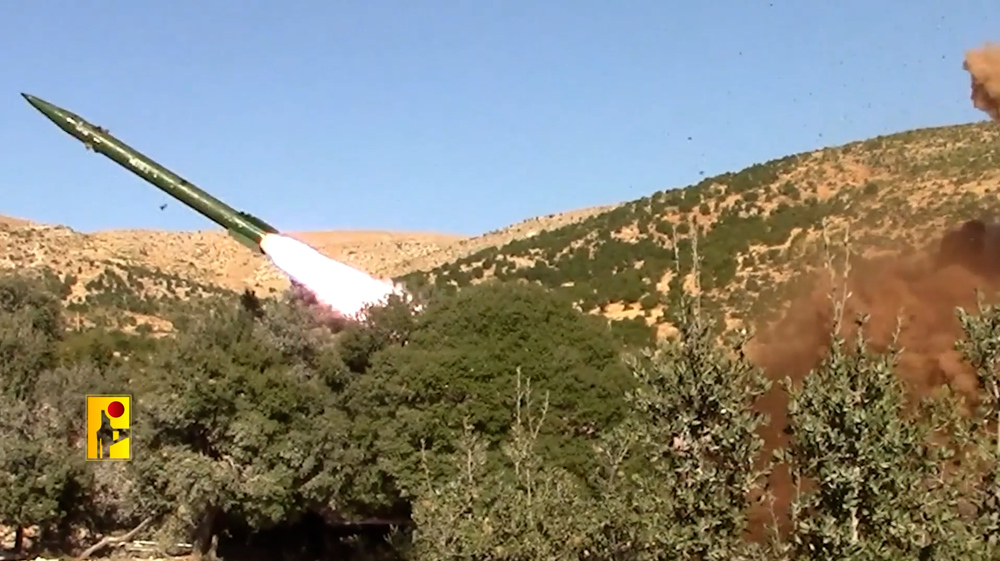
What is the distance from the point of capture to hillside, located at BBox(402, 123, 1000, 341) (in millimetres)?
53594

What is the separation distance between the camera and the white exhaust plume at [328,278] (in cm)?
3509

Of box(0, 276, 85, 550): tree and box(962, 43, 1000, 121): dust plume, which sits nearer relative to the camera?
box(962, 43, 1000, 121): dust plume

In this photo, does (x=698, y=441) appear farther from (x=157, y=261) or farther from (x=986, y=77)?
(x=157, y=261)

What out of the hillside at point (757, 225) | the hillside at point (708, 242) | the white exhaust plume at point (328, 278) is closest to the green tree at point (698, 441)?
the white exhaust plume at point (328, 278)

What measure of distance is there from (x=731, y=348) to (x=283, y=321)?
2558cm

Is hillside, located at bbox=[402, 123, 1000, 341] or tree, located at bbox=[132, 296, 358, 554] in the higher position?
hillside, located at bbox=[402, 123, 1000, 341]

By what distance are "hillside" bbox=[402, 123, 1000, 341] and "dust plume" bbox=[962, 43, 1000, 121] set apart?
67.6 ft

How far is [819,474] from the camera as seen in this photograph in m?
11.7

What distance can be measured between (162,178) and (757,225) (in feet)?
126

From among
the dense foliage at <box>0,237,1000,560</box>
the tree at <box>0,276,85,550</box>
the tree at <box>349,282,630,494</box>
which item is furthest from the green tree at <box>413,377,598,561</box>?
the tree at <box>0,276,85,550</box>

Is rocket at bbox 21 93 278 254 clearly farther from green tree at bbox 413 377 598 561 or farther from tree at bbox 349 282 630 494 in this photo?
green tree at bbox 413 377 598 561

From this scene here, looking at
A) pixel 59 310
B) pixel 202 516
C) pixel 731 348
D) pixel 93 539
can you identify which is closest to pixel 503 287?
pixel 202 516

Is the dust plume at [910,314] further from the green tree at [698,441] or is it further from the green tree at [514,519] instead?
the green tree at [698,441]

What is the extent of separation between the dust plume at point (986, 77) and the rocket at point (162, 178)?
19982 mm
